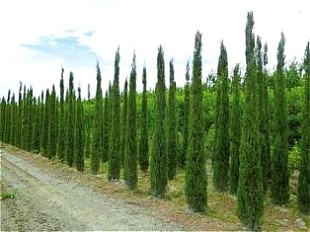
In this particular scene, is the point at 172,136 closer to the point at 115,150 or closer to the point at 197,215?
the point at 115,150

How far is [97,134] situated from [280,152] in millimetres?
11018

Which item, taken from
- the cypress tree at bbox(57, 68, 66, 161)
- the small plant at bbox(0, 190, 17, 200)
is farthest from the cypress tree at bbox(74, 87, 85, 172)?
the small plant at bbox(0, 190, 17, 200)

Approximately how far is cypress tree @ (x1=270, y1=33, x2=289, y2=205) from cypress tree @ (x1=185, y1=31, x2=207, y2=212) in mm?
3743

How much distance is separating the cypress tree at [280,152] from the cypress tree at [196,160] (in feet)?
12.3

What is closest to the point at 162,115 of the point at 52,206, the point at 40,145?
the point at 52,206

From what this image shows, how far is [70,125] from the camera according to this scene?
2994 centimetres

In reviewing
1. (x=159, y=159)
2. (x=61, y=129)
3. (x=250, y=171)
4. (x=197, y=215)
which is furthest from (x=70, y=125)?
(x=250, y=171)

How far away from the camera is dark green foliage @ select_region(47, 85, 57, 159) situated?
112 ft

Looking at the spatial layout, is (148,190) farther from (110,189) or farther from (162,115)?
(162,115)

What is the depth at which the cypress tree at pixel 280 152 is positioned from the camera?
17703 millimetres

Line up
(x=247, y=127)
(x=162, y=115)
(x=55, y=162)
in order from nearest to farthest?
(x=247, y=127), (x=162, y=115), (x=55, y=162)

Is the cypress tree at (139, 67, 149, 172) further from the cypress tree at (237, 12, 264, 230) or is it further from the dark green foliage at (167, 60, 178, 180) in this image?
the cypress tree at (237, 12, 264, 230)

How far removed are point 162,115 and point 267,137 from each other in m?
4.17

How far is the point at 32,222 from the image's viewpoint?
41.9 ft
